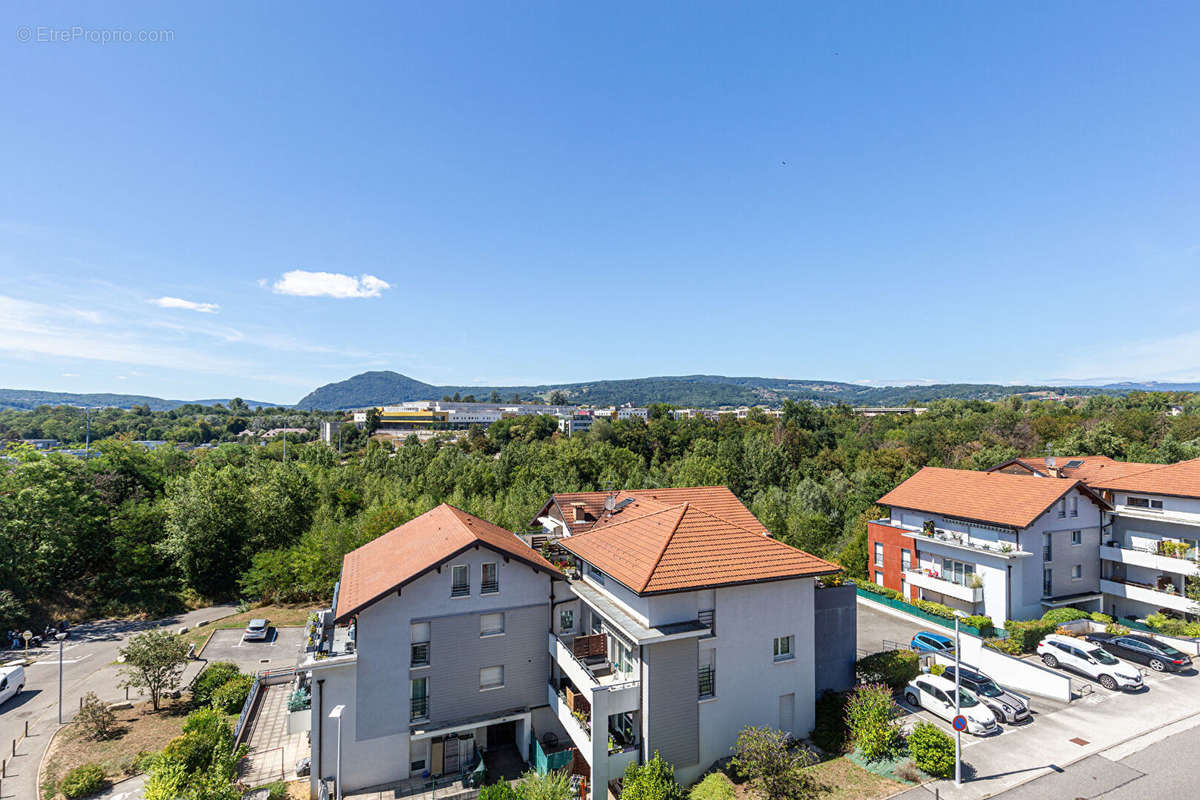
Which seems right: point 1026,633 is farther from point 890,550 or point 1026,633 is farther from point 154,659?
point 154,659

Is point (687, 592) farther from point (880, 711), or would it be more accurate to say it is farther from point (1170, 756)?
point (1170, 756)

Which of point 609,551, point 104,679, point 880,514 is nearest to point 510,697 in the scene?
point 609,551

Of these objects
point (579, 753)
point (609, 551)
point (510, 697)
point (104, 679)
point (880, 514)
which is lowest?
point (104, 679)

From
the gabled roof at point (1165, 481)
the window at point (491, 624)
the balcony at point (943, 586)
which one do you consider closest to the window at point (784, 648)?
the window at point (491, 624)

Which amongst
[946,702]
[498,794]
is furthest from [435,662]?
[946,702]

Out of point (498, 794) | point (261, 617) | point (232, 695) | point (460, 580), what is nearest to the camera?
point (498, 794)

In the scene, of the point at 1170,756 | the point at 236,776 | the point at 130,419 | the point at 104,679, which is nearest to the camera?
the point at 1170,756
